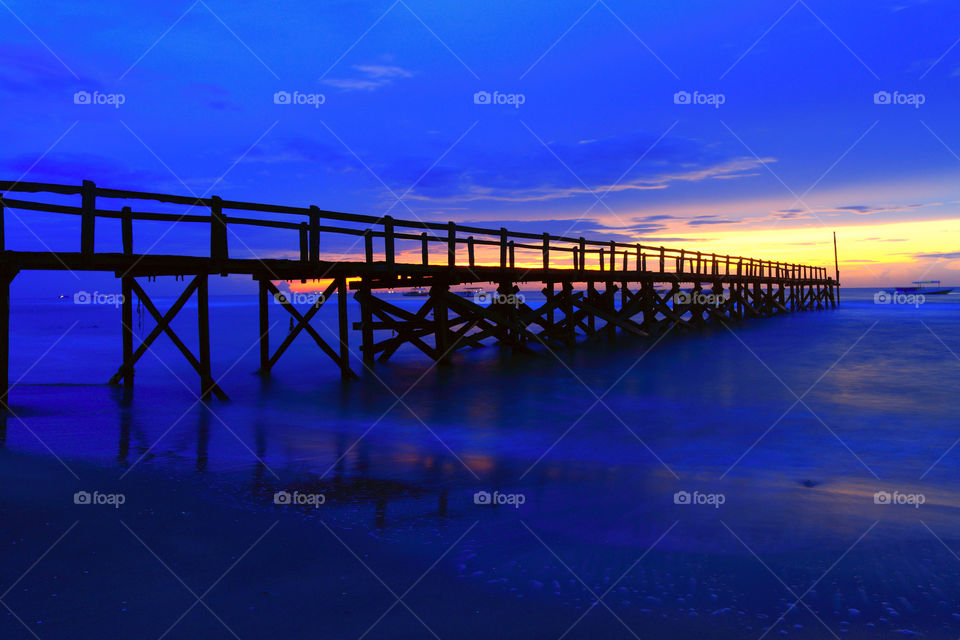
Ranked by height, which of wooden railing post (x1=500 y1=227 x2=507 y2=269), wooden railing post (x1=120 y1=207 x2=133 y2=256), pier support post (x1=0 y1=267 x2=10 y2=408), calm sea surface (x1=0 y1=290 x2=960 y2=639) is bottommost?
calm sea surface (x1=0 y1=290 x2=960 y2=639)

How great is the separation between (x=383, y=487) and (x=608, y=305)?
811 inches

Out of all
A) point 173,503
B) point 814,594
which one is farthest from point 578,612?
point 173,503

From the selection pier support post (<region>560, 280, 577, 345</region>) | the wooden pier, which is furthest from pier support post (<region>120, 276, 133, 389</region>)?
pier support post (<region>560, 280, 577, 345</region>)

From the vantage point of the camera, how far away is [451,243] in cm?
1709

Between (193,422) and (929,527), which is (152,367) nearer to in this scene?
(193,422)

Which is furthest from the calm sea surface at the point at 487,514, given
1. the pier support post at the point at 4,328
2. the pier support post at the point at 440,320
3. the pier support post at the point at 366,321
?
the pier support post at the point at 440,320

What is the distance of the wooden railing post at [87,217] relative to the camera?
10117 millimetres

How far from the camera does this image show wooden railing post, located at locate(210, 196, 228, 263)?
1172 centimetres

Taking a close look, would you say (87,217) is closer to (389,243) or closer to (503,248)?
(389,243)

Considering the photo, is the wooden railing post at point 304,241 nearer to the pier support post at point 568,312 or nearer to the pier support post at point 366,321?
the pier support post at point 366,321

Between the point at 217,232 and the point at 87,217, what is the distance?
2.19 meters

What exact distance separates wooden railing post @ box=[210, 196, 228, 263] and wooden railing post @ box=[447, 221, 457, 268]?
237 inches

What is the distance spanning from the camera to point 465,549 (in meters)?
4.80

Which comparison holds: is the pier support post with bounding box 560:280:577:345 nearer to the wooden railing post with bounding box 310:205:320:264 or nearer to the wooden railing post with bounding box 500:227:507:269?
the wooden railing post with bounding box 500:227:507:269
